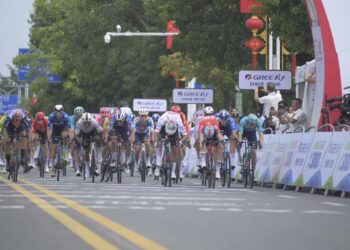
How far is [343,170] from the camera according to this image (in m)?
22.8

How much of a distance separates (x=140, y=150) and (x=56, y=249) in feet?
76.3

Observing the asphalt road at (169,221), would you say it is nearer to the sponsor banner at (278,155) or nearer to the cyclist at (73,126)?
the sponsor banner at (278,155)

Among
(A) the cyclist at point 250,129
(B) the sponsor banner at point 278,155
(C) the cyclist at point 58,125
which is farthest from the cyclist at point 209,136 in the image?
(C) the cyclist at point 58,125

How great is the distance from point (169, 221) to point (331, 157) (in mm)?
9390

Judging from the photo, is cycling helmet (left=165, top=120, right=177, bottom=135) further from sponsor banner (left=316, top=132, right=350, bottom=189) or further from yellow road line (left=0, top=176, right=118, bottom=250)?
yellow road line (left=0, top=176, right=118, bottom=250)

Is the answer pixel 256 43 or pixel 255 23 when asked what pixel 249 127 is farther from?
pixel 255 23

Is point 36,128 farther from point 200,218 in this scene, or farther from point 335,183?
point 200,218

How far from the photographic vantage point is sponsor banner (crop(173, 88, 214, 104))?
165ft

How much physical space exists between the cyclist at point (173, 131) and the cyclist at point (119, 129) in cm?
185

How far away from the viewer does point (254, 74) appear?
36.8 m

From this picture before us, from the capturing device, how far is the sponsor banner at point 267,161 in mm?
28594

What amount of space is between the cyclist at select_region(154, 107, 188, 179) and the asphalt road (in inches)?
209

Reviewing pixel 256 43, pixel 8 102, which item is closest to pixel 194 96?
pixel 256 43

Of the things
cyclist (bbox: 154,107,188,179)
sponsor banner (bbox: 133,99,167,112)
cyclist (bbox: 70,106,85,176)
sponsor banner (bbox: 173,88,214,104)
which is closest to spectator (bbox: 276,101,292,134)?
cyclist (bbox: 154,107,188,179)
